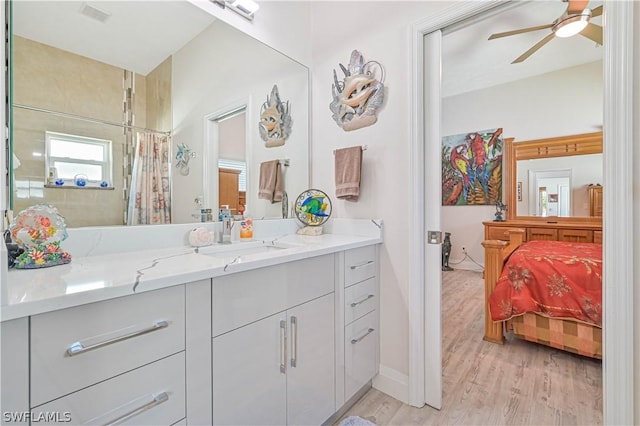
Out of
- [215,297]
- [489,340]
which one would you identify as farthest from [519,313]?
[215,297]

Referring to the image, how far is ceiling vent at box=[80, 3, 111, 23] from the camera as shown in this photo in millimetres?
1201

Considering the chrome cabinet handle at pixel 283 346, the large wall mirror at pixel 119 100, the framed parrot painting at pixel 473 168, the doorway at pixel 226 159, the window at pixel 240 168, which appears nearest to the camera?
the large wall mirror at pixel 119 100

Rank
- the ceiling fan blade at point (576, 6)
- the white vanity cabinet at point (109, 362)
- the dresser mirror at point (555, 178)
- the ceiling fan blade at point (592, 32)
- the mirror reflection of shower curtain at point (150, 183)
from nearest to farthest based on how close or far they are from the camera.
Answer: the white vanity cabinet at point (109, 362), the mirror reflection of shower curtain at point (150, 183), the ceiling fan blade at point (576, 6), the ceiling fan blade at point (592, 32), the dresser mirror at point (555, 178)

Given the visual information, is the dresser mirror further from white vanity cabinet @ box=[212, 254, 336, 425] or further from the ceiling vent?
the ceiling vent

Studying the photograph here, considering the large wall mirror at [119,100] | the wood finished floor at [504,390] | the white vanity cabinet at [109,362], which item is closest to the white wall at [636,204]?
the wood finished floor at [504,390]

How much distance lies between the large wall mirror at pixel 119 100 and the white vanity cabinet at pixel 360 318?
2.61ft

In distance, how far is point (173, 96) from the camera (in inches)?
57.5

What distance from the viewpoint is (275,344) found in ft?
3.79

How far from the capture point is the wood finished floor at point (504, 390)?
60.4 inches

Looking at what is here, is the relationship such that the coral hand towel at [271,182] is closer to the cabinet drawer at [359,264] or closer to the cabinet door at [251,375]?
the cabinet drawer at [359,264]

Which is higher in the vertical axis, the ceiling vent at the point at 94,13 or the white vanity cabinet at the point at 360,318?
the ceiling vent at the point at 94,13

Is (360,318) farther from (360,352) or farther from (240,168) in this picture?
(240,168)

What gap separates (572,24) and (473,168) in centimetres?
279

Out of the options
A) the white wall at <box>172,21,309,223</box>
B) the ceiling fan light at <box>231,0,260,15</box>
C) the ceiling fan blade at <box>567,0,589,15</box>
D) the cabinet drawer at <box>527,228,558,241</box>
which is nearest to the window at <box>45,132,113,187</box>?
the white wall at <box>172,21,309,223</box>
